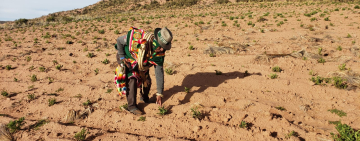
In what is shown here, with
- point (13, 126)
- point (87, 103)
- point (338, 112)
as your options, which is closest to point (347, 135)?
point (338, 112)

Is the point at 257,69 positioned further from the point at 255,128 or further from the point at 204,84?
the point at 255,128

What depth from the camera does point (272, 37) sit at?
9.38 meters

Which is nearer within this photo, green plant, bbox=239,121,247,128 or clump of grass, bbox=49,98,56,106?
green plant, bbox=239,121,247,128

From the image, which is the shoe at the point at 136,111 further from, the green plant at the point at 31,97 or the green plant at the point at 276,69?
the green plant at the point at 276,69

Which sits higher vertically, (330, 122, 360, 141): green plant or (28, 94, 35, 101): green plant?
(28, 94, 35, 101): green plant

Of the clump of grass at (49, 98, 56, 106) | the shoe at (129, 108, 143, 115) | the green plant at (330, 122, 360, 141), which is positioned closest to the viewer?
the green plant at (330, 122, 360, 141)

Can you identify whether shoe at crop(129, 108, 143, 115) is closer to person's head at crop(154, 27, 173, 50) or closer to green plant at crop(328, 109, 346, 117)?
person's head at crop(154, 27, 173, 50)

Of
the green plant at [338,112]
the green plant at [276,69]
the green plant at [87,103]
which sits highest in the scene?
the green plant at [276,69]

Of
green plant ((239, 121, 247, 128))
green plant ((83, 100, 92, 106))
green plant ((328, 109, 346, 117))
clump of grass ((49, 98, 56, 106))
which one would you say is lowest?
green plant ((328, 109, 346, 117))

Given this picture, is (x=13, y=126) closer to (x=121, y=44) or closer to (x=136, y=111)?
(x=136, y=111)

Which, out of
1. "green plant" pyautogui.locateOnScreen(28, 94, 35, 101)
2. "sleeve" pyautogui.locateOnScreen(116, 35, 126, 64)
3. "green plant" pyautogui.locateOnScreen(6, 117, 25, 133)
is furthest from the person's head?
"green plant" pyautogui.locateOnScreen(28, 94, 35, 101)

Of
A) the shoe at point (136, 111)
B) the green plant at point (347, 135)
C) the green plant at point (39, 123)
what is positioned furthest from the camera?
the shoe at point (136, 111)

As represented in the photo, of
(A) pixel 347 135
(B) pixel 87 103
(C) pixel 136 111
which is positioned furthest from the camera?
(B) pixel 87 103

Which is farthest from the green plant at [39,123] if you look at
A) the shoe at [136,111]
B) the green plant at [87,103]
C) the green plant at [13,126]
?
the shoe at [136,111]
